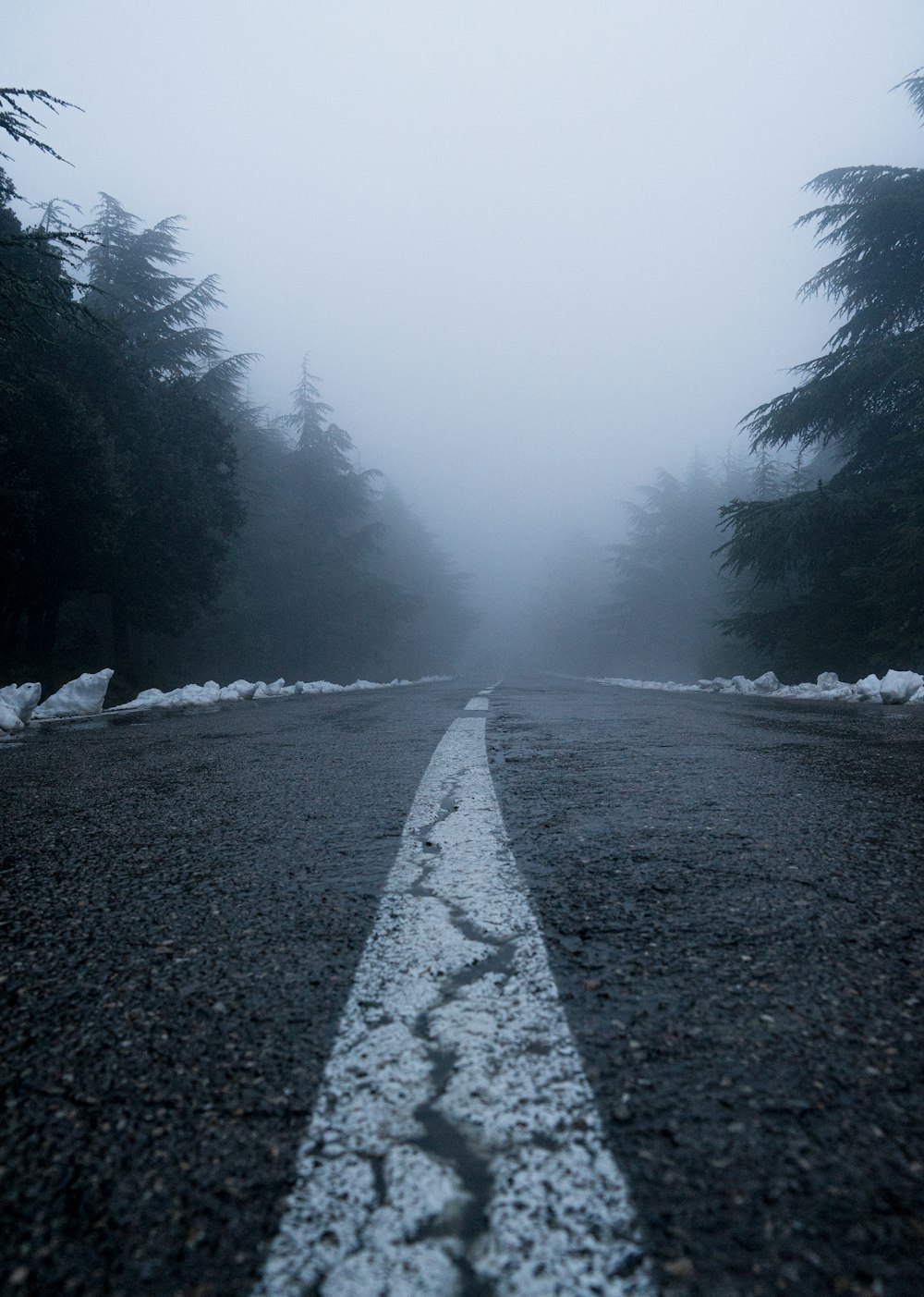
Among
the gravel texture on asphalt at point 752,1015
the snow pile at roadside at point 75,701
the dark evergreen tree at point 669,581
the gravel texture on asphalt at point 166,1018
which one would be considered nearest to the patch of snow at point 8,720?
the snow pile at roadside at point 75,701

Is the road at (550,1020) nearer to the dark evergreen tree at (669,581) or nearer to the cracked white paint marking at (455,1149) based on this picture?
the cracked white paint marking at (455,1149)

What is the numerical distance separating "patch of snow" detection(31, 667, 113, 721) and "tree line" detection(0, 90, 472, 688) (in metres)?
4.27

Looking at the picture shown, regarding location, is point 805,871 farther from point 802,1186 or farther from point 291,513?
point 291,513

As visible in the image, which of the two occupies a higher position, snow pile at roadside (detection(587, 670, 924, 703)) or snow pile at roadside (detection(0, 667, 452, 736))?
snow pile at roadside (detection(0, 667, 452, 736))

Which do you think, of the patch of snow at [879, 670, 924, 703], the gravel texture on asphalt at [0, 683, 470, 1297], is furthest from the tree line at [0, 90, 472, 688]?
the patch of snow at [879, 670, 924, 703]

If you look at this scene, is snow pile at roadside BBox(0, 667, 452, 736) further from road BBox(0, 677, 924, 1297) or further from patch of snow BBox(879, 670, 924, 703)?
patch of snow BBox(879, 670, 924, 703)

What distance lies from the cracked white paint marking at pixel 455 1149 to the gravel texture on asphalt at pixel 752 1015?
0.13 ft

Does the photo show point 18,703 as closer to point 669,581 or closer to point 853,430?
point 853,430

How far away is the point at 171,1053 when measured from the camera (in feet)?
2.73

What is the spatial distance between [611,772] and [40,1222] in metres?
2.44

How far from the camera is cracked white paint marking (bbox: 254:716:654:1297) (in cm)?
52

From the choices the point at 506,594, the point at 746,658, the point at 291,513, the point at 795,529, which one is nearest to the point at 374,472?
the point at 291,513

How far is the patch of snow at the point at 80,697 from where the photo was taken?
6.42 m

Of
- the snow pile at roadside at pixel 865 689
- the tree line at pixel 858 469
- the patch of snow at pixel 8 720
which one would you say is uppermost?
the tree line at pixel 858 469
